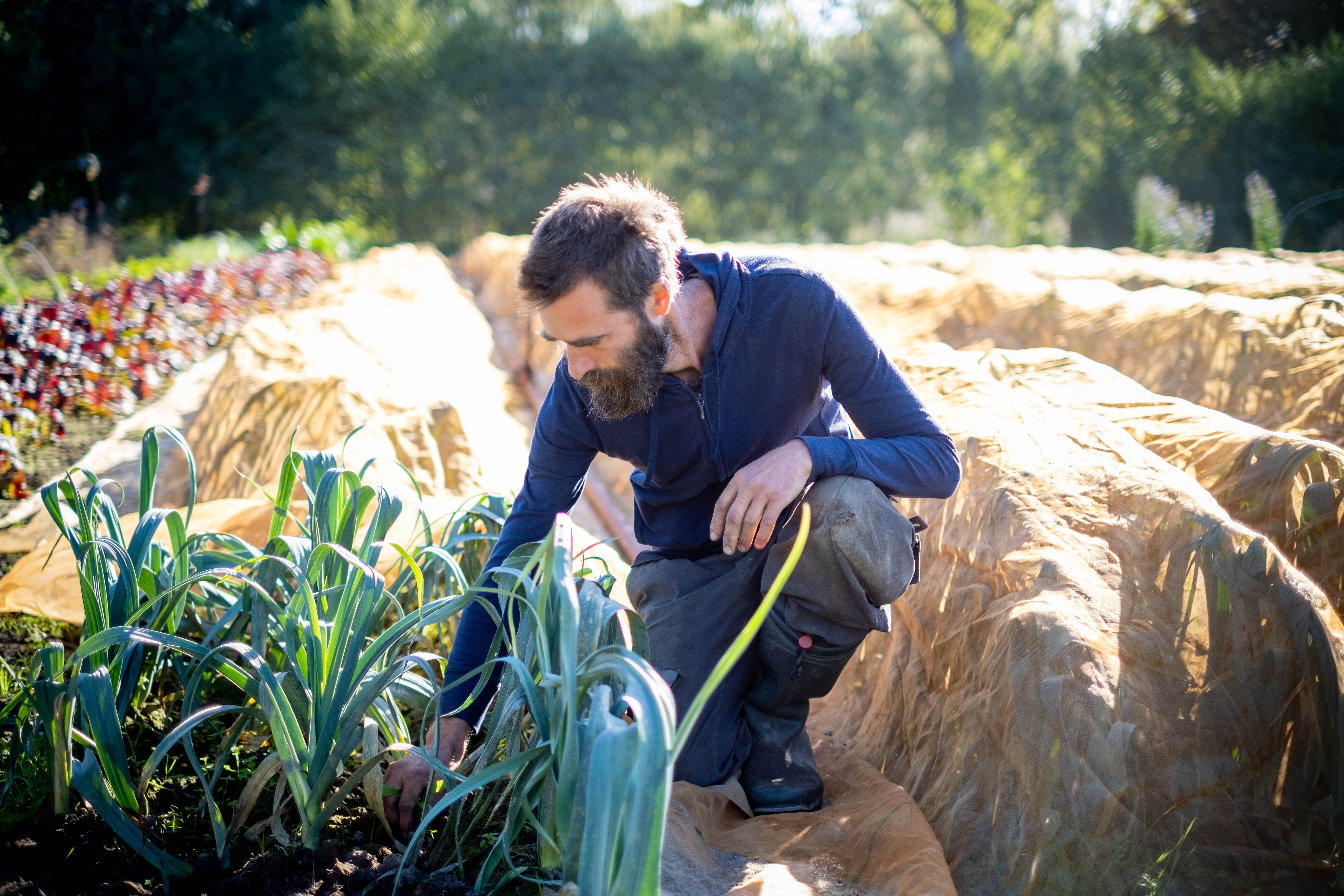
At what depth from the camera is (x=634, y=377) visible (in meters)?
1.60

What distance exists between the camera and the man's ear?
1604 millimetres

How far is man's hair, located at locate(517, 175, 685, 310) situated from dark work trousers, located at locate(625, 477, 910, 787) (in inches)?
19.2

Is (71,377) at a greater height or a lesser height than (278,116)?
lesser

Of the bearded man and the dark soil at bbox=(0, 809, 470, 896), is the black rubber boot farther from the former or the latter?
the dark soil at bbox=(0, 809, 470, 896)

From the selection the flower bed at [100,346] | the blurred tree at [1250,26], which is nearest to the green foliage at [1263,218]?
the blurred tree at [1250,26]

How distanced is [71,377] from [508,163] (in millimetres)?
14058

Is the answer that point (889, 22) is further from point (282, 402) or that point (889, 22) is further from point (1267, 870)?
point (1267, 870)

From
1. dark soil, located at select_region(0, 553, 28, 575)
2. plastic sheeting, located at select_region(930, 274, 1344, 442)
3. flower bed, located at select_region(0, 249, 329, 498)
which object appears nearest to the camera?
plastic sheeting, located at select_region(930, 274, 1344, 442)

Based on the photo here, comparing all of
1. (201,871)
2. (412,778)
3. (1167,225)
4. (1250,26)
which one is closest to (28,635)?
(201,871)

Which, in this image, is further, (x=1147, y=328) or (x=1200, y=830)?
(x=1147, y=328)

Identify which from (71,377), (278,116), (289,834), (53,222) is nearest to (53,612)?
(289,834)

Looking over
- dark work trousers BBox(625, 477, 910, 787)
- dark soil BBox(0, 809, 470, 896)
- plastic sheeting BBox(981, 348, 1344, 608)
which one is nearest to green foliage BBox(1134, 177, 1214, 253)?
plastic sheeting BBox(981, 348, 1344, 608)

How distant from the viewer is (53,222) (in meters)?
7.61

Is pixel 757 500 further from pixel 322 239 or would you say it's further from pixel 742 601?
pixel 322 239
